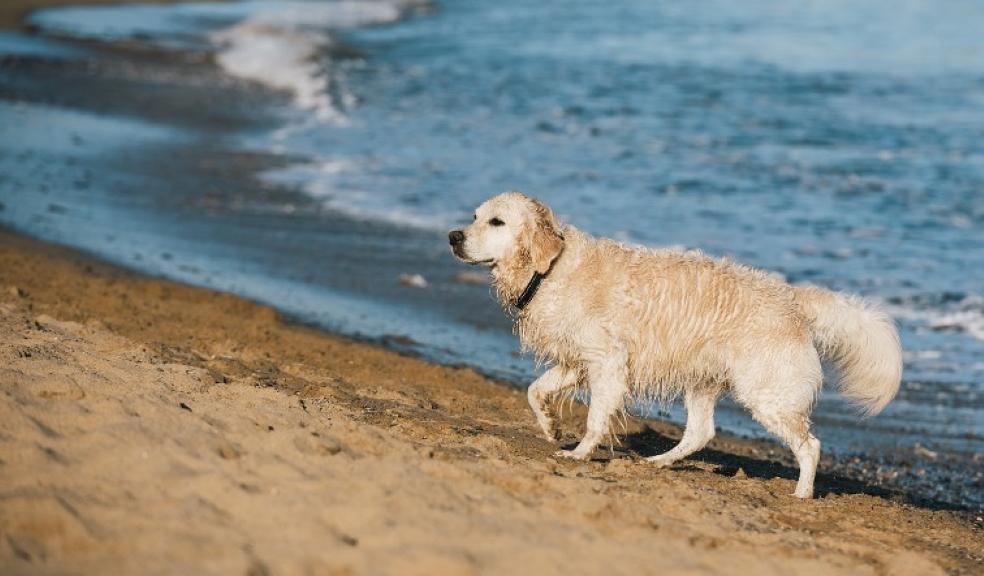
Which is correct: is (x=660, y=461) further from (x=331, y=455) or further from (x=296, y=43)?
(x=296, y=43)

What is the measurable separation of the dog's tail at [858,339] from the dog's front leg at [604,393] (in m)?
1.21

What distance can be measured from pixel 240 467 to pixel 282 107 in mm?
18978

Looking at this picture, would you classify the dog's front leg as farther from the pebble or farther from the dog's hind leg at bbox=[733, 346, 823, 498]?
the pebble

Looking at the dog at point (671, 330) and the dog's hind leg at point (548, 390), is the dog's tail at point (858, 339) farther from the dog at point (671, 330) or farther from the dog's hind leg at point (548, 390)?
the dog's hind leg at point (548, 390)

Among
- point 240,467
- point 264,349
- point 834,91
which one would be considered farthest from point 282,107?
point 240,467

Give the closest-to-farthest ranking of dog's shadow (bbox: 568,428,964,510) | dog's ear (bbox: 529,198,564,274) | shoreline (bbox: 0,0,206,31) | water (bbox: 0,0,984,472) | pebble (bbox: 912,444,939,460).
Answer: dog's ear (bbox: 529,198,564,274), dog's shadow (bbox: 568,428,964,510), pebble (bbox: 912,444,939,460), water (bbox: 0,0,984,472), shoreline (bbox: 0,0,206,31)

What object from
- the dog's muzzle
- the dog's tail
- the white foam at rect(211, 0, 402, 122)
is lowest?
the dog's tail

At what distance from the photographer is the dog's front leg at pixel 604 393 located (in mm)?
7180

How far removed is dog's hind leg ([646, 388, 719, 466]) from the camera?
24.9 ft

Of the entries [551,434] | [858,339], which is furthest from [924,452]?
[551,434]

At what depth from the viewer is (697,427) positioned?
300 inches

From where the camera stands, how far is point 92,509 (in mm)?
4887

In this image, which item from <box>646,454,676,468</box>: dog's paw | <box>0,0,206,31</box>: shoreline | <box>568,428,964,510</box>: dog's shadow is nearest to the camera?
<box>646,454,676,468</box>: dog's paw

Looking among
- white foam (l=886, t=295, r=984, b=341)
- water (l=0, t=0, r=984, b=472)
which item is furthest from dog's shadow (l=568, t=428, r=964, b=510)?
white foam (l=886, t=295, r=984, b=341)
